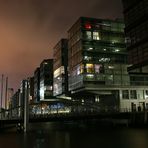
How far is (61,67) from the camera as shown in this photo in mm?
143000

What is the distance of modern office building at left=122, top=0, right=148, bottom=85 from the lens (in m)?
82.4

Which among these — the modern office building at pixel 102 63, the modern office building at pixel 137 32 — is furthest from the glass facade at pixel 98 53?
the modern office building at pixel 137 32

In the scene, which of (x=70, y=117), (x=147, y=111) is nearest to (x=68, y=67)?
(x=70, y=117)

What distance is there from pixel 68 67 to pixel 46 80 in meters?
64.0

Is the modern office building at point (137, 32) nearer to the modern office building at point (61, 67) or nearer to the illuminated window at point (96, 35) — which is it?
the illuminated window at point (96, 35)

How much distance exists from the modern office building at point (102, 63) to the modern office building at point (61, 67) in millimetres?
16938

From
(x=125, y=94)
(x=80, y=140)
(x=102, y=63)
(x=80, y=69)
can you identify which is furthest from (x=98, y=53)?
(x=80, y=140)

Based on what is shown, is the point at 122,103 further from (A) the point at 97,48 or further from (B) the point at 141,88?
(A) the point at 97,48

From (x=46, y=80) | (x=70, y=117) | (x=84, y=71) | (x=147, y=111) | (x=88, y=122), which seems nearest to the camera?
(x=147, y=111)

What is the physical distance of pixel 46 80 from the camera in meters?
197

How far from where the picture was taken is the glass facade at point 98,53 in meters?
116

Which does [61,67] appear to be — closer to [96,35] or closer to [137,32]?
[96,35]

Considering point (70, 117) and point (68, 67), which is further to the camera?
point (68, 67)

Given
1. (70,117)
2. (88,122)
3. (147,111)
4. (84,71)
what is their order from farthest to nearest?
(88,122), (84,71), (70,117), (147,111)
